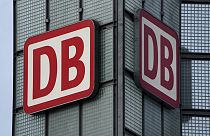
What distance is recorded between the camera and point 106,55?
92.1 metres

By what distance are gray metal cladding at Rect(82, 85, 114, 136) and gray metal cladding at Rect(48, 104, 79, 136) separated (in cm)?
46

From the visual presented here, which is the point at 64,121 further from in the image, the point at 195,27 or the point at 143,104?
the point at 195,27

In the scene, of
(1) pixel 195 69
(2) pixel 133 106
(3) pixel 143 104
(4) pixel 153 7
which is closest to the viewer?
(2) pixel 133 106

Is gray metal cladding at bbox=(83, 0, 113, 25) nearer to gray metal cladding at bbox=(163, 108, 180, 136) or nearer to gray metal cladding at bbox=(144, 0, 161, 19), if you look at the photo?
gray metal cladding at bbox=(144, 0, 161, 19)

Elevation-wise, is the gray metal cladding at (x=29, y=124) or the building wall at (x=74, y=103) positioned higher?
the building wall at (x=74, y=103)

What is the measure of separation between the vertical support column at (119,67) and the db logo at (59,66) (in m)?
1.11

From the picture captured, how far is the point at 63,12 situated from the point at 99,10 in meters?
2.24

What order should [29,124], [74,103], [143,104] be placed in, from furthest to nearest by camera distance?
1. [29,124]
2. [74,103]
3. [143,104]

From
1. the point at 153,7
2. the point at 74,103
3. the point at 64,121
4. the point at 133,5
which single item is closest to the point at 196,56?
the point at 153,7

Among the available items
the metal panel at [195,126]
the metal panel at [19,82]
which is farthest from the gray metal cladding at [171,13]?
the metal panel at [19,82]

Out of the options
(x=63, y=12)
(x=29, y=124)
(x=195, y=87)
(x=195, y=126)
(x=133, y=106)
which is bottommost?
(x=195, y=126)

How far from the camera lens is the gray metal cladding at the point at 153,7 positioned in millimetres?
94438

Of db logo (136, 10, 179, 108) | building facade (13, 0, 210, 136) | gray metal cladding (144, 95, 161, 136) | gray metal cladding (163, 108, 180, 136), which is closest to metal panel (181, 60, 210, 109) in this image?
building facade (13, 0, 210, 136)

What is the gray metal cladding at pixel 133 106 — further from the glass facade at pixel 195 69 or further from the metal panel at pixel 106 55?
the glass facade at pixel 195 69
